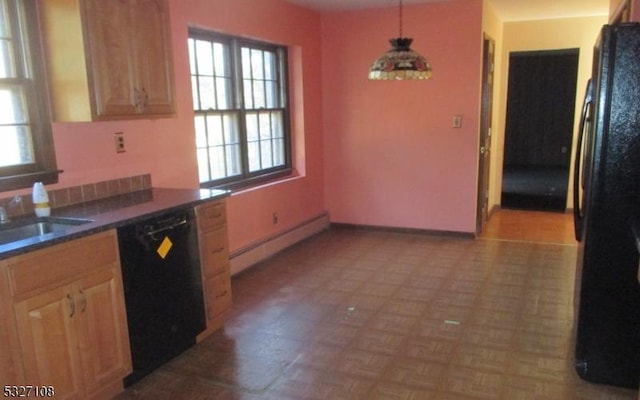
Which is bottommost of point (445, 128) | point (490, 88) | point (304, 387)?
point (304, 387)

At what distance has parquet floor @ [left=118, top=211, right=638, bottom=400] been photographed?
98.1 inches

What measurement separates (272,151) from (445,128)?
1.80m

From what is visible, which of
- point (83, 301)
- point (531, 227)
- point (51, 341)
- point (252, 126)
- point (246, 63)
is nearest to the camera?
point (51, 341)

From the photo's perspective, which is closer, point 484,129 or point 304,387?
point 304,387

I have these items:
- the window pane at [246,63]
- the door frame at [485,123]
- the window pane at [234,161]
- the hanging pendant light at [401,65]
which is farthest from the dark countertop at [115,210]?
the door frame at [485,123]

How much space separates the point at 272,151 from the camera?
4992mm

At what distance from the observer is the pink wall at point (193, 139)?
291 cm

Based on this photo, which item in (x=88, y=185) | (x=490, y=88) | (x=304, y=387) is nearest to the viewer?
(x=304, y=387)

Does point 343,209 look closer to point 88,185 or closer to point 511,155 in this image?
point 511,155

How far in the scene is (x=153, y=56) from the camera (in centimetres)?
291

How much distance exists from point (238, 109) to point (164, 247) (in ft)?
6.67

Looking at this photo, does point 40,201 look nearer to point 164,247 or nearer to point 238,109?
point 164,247

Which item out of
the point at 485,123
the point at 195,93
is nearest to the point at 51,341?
the point at 195,93

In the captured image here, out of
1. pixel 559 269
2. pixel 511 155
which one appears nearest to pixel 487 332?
pixel 559 269
